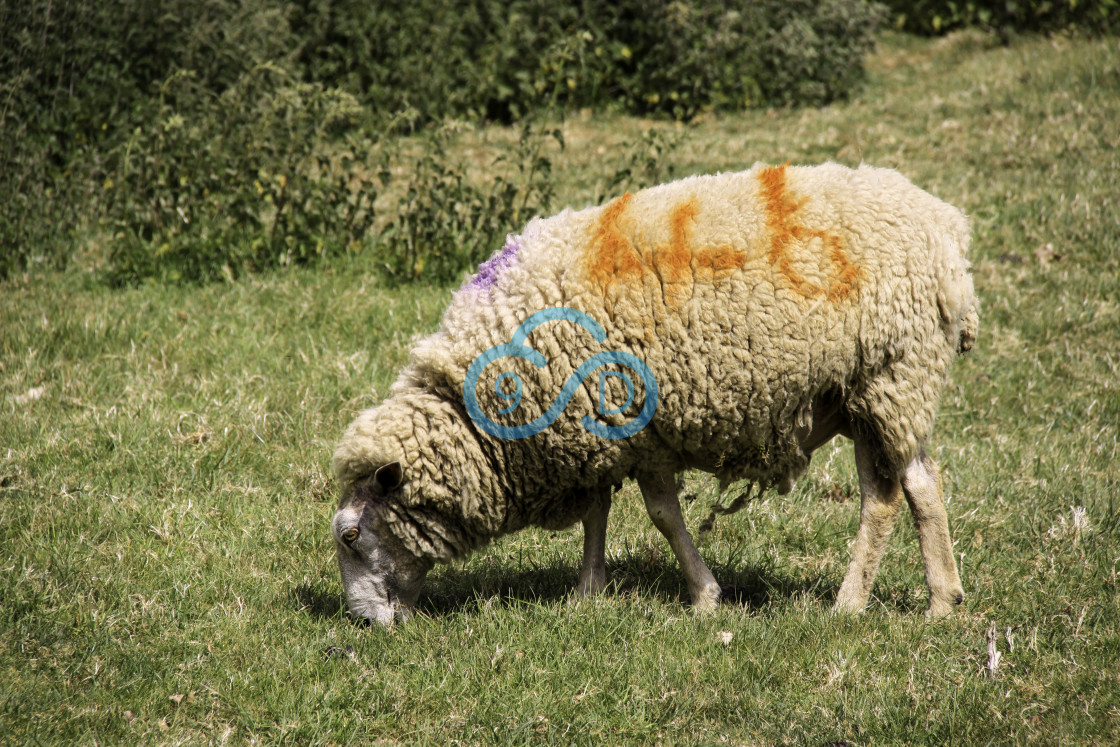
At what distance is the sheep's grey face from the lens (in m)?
3.75

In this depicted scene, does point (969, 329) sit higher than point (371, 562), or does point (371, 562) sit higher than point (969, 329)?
point (969, 329)

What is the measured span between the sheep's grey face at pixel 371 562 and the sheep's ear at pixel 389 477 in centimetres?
6

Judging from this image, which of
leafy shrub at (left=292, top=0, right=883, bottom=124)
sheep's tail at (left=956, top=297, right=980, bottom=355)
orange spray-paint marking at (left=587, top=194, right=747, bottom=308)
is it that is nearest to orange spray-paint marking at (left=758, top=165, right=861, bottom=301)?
orange spray-paint marking at (left=587, top=194, right=747, bottom=308)

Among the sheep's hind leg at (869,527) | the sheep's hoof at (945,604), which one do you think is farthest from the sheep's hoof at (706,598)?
the sheep's hoof at (945,604)

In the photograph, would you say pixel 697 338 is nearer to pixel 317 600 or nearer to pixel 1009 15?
pixel 317 600

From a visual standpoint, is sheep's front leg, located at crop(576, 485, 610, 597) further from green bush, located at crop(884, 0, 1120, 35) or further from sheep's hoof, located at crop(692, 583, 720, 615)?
green bush, located at crop(884, 0, 1120, 35)

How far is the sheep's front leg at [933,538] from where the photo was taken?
380 centimetres

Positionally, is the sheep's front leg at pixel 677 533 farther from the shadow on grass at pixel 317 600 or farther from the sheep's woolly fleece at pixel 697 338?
the shadow on grass at pixel 317 600

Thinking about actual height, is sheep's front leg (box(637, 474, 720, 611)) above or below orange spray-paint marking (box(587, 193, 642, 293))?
below

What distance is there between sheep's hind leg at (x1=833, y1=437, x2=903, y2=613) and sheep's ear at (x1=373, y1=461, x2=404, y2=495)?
185 centimetres

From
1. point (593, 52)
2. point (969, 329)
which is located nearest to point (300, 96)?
point (593, 52)

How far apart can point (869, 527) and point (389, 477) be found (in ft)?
6.43

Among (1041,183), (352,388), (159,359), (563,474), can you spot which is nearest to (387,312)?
(352,388)

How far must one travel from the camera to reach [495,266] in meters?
3.76
